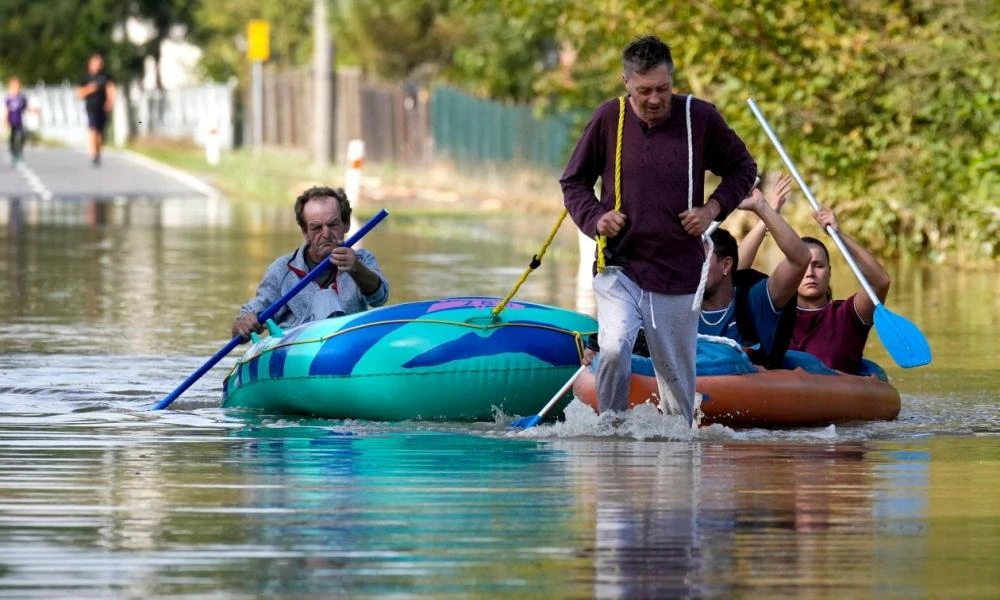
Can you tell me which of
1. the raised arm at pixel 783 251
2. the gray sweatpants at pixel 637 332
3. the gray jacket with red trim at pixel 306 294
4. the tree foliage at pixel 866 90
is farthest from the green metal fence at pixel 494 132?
the gray sweatpants at pixel 637 332

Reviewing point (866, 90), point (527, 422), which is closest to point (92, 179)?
point (866, 90)

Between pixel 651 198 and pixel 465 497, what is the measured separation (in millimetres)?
1565

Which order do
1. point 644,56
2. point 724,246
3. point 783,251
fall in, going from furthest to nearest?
point 724,246 < point 783,251 < point 644,56

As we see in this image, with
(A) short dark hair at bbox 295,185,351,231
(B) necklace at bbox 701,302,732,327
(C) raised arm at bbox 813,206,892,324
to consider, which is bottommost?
(B) necklace at bbox 701,302,732,327

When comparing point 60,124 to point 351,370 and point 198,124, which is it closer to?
point 198,124

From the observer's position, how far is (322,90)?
138 ft

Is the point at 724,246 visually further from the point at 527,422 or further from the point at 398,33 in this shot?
the point at 398,33

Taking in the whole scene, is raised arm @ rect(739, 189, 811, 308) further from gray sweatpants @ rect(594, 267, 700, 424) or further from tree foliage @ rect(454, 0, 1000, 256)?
tree foliage @ rect(454, 0, 1000, 256)

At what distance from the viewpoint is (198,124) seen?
208ft

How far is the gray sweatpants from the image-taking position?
32.2ft

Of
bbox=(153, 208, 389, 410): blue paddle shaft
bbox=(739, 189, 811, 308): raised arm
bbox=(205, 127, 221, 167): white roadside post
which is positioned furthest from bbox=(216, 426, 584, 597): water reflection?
bbox=(205, 127, 221, 167): white roadside post

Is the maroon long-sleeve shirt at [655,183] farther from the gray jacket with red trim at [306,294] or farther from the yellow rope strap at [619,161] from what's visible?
the gray jacket with red trim at [306,294]

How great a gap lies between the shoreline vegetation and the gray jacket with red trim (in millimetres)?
11709

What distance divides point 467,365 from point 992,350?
5.06 m
